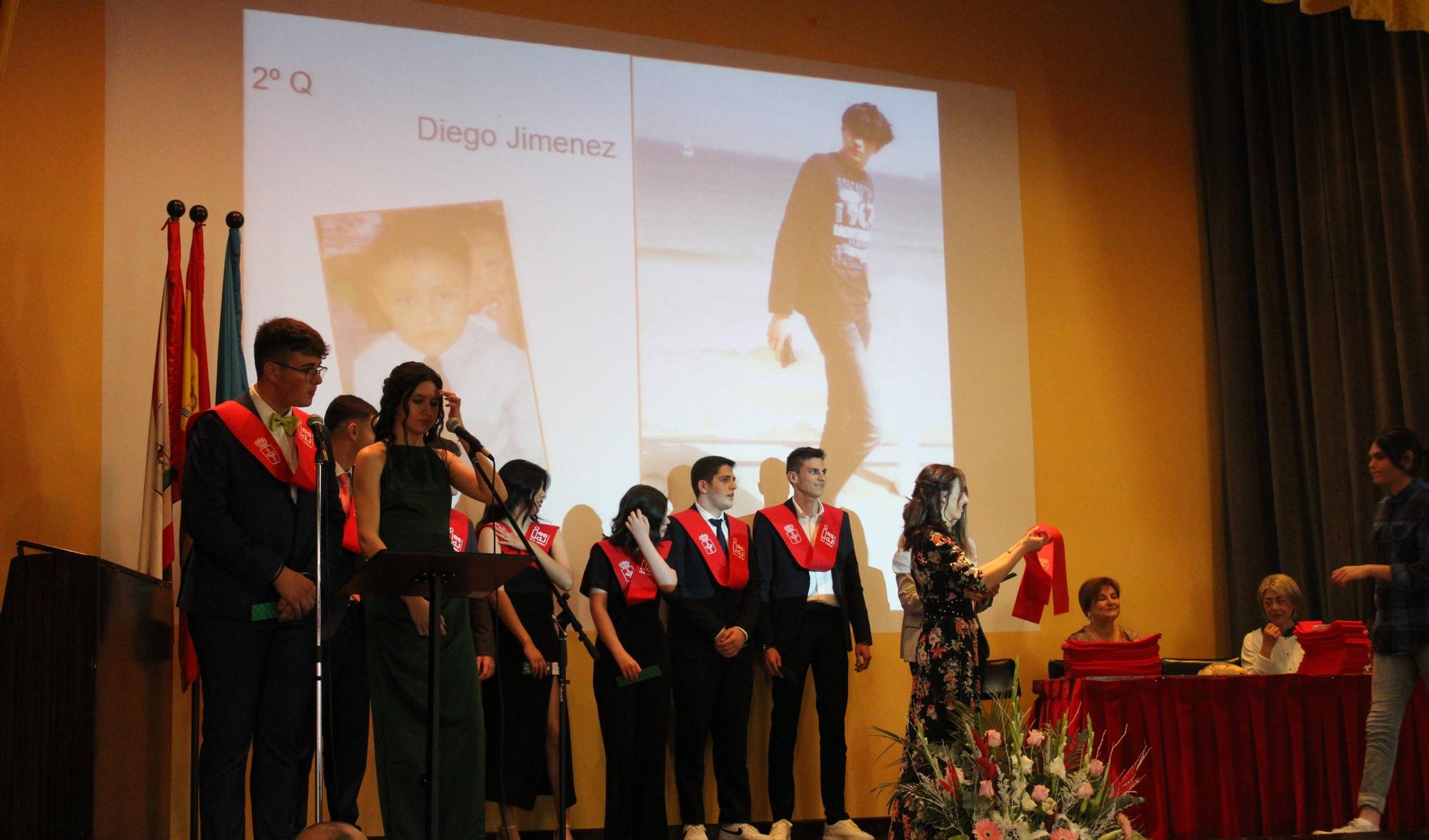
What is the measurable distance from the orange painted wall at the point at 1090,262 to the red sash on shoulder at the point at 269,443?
2.35 m

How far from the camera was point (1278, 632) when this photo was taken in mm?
5258

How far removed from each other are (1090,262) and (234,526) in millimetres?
4844

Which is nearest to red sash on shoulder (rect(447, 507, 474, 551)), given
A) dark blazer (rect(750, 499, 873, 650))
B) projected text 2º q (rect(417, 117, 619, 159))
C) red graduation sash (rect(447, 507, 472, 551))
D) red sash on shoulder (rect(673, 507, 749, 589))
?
red graduation sash (rect(447, 507, 472, 551))

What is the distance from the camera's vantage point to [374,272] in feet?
17.0

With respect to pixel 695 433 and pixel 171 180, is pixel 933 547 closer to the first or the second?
pixel 695 433

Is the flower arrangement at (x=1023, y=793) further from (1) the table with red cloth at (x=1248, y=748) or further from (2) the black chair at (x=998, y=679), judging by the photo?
(2) the black chair at (x=998, y=679)

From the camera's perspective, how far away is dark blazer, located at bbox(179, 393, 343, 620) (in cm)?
307

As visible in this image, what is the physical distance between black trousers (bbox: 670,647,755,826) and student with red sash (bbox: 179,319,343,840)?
2028mm

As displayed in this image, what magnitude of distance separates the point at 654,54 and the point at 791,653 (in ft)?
8.88

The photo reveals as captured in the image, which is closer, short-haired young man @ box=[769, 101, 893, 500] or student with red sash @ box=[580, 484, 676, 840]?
student with red sash @ box=[580, 484, 676, 840]

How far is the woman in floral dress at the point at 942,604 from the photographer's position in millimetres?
4230

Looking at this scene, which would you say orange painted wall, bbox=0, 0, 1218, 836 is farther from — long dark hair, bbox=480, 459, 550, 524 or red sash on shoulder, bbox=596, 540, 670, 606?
long dark hair, bbox=480, 459, 550, 524

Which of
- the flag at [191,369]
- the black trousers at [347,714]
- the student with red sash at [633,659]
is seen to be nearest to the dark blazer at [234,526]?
the black trousers at [347,714]

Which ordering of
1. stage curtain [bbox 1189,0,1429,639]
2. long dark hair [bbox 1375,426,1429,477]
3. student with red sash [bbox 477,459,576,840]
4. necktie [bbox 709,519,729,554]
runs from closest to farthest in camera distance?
long dark hair [bbox 1375,426,1429,477] → student with red sash [bbox 477,459,576,840] → necktie [bbox 709,519,729,554] → stage curtain [bbox 1189,0,1429,639]
